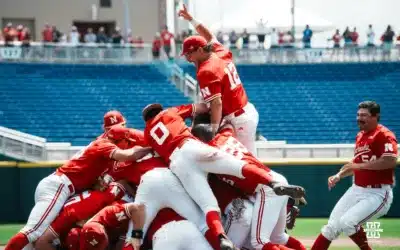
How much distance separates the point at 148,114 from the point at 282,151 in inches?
358

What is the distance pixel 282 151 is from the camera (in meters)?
18.1

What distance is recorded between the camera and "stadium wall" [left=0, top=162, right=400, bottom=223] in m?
17.1

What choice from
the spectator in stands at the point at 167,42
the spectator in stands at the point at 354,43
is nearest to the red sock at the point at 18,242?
the spectator in stands at the point at 167,42

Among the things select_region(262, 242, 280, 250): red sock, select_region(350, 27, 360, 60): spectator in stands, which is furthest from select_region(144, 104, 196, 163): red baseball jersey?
select_region(350, 27, 360, 60): spectator in stands

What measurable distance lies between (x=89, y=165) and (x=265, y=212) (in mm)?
2308

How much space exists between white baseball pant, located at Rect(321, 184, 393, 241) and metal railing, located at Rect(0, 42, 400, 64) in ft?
62.0

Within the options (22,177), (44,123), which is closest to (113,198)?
(22,177)

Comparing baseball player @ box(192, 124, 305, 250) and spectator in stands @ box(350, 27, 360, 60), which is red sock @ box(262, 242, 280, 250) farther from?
spectator in stands @ box(350, 27, 360, 60)

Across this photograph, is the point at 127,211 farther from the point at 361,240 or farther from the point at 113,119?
the point at 361,240

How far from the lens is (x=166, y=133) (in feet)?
29.1

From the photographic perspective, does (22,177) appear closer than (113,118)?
No

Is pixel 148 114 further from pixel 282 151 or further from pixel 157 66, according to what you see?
pixel 157 66

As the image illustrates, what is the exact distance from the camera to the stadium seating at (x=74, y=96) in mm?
25703


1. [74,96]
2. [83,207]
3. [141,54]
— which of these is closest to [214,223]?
[83,207]
